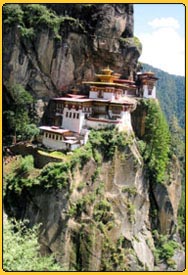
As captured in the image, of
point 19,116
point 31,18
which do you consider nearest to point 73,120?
point 19,116

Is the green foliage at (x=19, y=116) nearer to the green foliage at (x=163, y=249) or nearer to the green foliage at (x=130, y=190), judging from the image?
the green foliage at (x=130, y=190)

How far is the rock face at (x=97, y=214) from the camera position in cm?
1853

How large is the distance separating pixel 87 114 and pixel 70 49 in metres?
4.24

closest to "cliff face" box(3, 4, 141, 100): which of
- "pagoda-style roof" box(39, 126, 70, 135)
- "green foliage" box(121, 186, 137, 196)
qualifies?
"pagoda-style roof" box(39, 126, 70, 135)

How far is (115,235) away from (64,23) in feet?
41.1

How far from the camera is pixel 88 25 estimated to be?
24953mm

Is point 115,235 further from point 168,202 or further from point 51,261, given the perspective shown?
point 168,202

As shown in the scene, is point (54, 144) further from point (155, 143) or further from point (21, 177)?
point (155, 143)

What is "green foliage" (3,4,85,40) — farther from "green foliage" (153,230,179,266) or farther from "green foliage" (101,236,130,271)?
"green foliage" (153,230,179,266)

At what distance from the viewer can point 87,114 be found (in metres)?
23.2

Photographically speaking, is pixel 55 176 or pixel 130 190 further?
pixel 130 190

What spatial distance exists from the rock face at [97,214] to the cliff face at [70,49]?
5.86 meters

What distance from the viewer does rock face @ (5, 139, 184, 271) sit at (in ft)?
60.8

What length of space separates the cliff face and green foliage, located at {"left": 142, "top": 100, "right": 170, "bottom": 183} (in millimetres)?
3808
